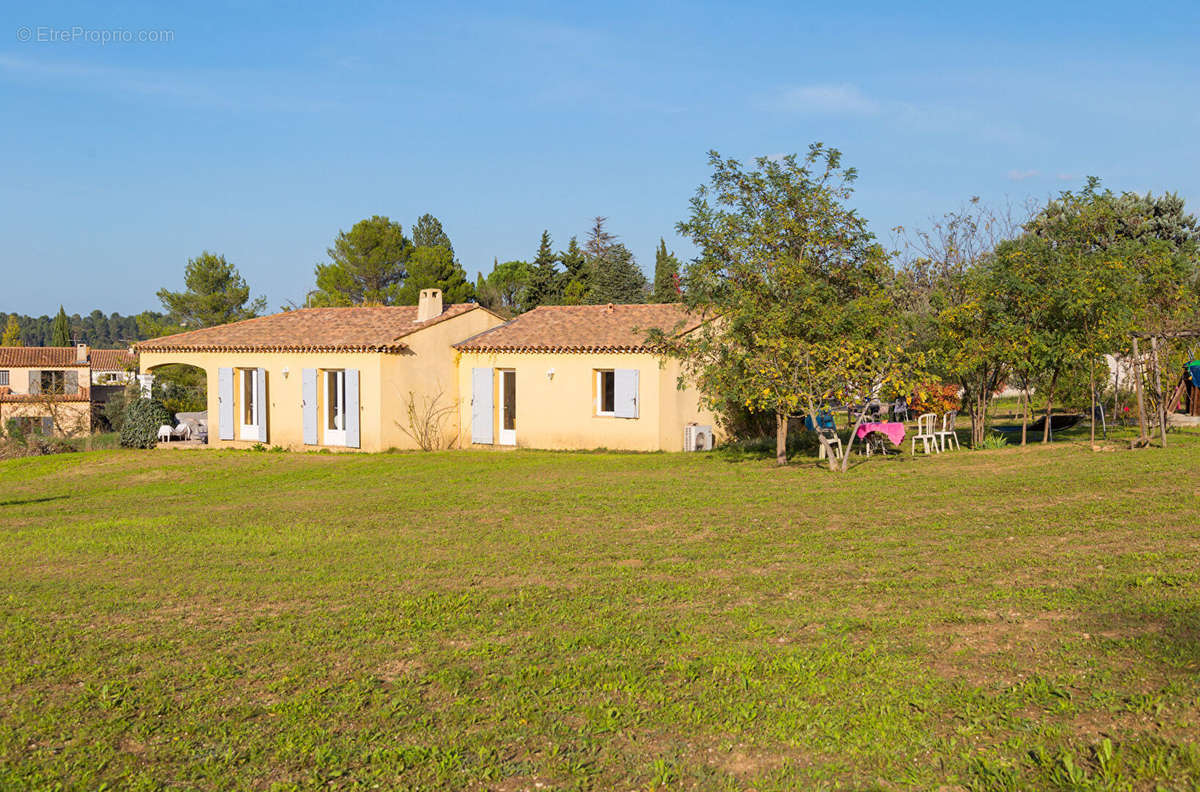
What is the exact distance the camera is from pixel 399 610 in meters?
6.98

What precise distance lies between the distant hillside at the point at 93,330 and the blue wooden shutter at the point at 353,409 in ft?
339

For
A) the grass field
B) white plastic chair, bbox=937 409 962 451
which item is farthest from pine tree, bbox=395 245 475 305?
the grass field

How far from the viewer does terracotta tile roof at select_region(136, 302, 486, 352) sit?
21906 millimetres

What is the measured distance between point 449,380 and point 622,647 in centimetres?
1744

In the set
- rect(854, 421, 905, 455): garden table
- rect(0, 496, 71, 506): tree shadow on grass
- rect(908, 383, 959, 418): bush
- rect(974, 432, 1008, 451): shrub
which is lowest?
Answer: rect(0, 496, 71, 506): tree shadow on grass

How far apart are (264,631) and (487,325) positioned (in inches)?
712

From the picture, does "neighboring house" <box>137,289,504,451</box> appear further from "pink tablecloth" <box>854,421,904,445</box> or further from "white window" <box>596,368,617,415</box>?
"pink tablecloth" <box>854,421,904,445</box>

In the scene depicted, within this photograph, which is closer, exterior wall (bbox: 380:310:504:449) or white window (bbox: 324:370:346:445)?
exterior wall (bbox: 380:310:504:449)

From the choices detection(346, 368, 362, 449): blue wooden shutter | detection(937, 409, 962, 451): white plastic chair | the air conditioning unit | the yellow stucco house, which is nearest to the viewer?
detection(937, 409, 962, 451): white plastic chair

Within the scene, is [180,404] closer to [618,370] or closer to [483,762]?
[618,370]

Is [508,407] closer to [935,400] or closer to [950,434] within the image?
[935,400]

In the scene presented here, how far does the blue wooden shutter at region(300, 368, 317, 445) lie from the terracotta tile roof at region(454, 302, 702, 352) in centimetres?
331

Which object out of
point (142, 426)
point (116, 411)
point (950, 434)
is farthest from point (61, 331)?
point (950, 434)

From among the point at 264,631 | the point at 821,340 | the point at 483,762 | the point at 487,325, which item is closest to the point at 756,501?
the point at 821,340
